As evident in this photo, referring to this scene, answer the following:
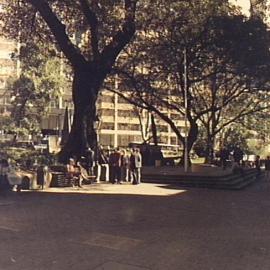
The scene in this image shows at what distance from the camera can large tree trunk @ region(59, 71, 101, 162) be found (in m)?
19.9

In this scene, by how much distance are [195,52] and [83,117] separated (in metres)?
12.6

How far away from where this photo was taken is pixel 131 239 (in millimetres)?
8055

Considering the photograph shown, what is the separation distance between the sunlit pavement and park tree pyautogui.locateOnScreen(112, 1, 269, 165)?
16.1m

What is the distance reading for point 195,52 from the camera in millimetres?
30344

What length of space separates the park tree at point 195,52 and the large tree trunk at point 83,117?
779 centimetres

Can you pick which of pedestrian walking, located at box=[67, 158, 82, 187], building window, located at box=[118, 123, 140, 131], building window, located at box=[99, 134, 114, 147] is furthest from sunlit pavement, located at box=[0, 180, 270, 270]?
building window, located at box=[118, 123, 140, 131]

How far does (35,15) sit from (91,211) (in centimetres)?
1419

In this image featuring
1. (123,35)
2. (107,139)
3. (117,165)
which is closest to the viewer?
(117,165)

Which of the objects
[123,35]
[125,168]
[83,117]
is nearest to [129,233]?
[125,168]

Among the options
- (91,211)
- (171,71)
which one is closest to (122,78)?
(171,71)

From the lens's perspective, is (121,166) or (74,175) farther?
(121,166)

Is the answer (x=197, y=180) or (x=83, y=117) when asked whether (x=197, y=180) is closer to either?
(x=197, y=180)

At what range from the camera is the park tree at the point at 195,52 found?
92.5 feet

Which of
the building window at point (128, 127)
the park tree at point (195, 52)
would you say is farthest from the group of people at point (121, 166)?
the building window at point (128, 127)
